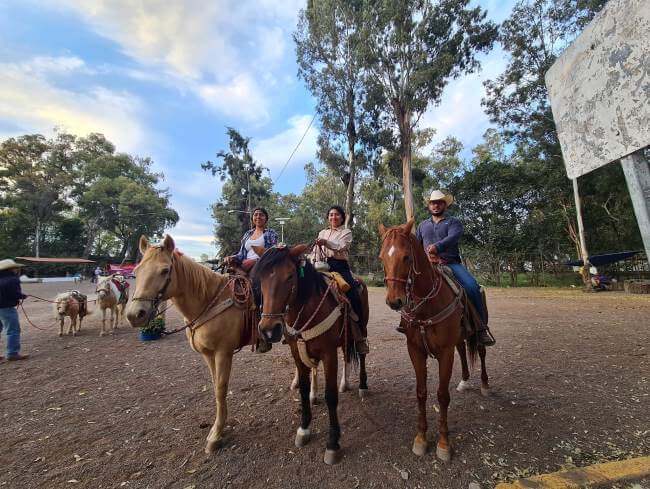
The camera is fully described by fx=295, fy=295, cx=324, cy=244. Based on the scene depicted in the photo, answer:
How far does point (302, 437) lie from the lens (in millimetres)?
3039

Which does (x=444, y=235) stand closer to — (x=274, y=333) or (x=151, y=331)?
(x=274, y=333)

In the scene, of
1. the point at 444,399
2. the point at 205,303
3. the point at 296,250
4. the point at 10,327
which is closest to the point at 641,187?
the point at 444,399

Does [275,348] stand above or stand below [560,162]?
below

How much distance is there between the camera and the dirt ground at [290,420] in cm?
263

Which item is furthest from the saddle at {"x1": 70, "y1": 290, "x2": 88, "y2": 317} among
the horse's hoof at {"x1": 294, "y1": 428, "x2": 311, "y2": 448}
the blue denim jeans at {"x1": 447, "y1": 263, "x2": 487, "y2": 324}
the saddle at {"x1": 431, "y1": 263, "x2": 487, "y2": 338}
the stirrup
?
the stirrup

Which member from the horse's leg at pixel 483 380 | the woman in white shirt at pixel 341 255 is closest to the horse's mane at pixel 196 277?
the woman in white shirt at pixel 341 255

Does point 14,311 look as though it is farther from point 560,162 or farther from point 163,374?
point 560,162

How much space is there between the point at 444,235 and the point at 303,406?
8.37ft

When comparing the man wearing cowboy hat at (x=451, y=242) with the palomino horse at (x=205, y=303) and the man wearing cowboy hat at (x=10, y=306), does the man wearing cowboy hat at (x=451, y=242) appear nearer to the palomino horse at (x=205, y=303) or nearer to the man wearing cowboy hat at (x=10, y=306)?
the palomino horse at (x=205, y=303)

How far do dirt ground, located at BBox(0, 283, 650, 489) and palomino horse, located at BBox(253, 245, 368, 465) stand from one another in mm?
486

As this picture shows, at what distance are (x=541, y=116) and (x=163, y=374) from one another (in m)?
22.6

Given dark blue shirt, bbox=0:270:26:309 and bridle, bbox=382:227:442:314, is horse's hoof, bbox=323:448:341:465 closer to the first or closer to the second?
bridle, bbox=382:227:442:314

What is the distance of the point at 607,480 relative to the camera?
90.8 inches

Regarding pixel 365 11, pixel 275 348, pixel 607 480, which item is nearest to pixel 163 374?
pixel 275 348
